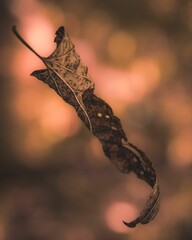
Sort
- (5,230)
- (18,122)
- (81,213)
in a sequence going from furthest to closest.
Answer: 1. (18,122)
2. (81,213)
3. (5,230)

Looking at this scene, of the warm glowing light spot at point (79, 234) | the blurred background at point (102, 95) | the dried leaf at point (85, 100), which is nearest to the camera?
the dried leaf at point (85, 100)

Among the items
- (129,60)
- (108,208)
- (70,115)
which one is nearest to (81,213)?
(108,208)

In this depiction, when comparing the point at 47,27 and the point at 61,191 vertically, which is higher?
the point at 47,27

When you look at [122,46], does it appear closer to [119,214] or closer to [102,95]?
[102,95]

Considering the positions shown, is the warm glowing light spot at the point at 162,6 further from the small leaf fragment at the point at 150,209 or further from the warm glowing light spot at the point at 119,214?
the small leaf fragment at the point at 150,209

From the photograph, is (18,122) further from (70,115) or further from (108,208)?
(108,208)

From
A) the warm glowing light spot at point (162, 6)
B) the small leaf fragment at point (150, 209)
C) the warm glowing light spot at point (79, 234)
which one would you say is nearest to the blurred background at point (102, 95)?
the warm glowing light spot at point (162, 6)

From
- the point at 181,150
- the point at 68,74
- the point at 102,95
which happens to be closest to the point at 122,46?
the point at 102,95
